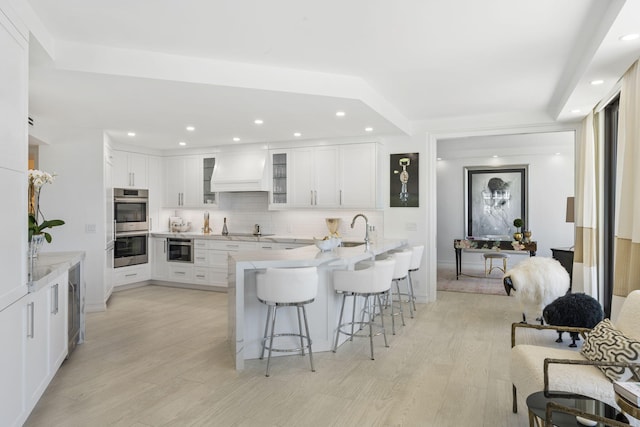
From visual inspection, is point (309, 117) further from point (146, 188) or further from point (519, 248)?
point (519, 248)

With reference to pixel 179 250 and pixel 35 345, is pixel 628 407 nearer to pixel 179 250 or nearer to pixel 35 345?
pixel 35 345

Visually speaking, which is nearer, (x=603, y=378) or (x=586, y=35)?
→ (x=603, y=378)

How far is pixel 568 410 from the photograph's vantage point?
1.82 metres

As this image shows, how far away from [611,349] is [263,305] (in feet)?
8.60

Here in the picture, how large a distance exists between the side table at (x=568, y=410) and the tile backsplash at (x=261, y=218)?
15.0ft

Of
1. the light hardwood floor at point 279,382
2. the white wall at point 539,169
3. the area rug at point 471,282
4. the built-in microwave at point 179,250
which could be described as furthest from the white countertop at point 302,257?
the white wall at point 539,169

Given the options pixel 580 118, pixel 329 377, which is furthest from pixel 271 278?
pixel 580 118

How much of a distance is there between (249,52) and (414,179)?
11.2ft

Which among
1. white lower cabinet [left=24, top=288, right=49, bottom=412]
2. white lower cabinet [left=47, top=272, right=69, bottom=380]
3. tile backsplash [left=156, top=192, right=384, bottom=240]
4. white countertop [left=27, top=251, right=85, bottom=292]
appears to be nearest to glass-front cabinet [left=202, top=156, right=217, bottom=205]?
tile backsplash [left=156, top=192, right=384, bottom=240]

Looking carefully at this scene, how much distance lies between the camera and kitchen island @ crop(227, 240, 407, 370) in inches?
140

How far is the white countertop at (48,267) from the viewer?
2.71m

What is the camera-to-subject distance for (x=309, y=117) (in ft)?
16.1

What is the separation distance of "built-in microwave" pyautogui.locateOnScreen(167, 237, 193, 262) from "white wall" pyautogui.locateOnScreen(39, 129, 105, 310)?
163cm

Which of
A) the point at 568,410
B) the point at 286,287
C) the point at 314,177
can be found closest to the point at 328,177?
the point at 314,177
